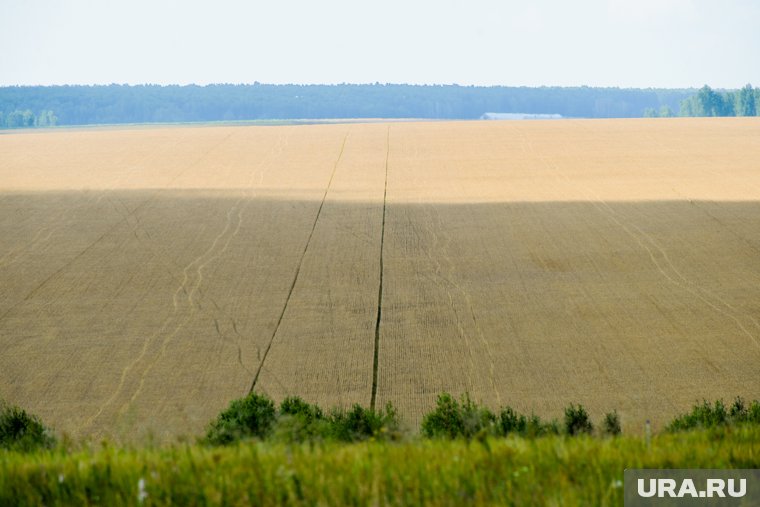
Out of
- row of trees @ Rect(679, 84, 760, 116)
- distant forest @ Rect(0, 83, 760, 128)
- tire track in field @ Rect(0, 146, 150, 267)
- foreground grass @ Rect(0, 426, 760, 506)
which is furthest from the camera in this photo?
row of trees @ Rect(679, 84, 760, 116)

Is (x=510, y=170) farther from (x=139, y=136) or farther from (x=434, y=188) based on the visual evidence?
(x=139, y=136)

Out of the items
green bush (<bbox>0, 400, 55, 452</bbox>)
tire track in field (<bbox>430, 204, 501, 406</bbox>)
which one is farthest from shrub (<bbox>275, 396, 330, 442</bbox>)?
tire track in field (<bbox>430, 204, 501, 406</bbox>)

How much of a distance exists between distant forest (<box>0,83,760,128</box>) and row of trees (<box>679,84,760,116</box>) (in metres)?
0.13

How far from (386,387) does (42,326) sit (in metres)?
6.07

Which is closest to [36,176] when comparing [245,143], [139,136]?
[245,143]

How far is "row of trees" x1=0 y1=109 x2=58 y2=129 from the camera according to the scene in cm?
13512

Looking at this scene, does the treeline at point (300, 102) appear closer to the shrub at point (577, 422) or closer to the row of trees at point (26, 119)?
the row of trees at point (26, 119)

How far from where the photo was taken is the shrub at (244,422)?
7613 millimetres

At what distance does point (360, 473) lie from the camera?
4.88 meters

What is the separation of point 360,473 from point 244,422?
3.51m

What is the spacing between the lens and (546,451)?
5.29 metres

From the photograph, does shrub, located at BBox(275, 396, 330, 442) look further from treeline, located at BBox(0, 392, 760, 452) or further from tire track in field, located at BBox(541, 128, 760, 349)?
tire track in field, located at BBox(541, 128, 760, 349)

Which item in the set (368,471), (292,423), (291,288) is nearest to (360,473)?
(368,471)

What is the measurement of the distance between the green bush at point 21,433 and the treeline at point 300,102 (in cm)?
13705
